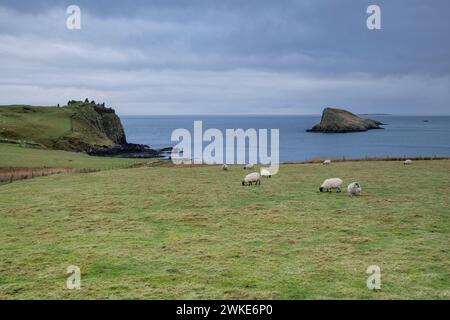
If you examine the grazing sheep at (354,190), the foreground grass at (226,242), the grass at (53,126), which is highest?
the grass at (53,126)

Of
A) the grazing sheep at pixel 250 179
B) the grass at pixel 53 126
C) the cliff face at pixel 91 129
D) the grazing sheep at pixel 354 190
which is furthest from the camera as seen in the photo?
the cliff face at pixel 91 129

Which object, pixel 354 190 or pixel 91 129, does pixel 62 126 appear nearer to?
pixel 91 129

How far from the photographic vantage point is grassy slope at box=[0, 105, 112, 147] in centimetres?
11788

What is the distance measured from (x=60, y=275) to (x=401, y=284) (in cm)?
980

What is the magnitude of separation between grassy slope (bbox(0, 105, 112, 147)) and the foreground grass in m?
97.8

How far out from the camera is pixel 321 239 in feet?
53.9

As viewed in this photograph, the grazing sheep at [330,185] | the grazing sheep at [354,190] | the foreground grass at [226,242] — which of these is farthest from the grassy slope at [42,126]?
the grazing sheep at [354,190]

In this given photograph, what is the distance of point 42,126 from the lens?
132625 mm

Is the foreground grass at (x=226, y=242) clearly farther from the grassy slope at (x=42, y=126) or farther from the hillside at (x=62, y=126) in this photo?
the grassy slope at (x=42, y=126)

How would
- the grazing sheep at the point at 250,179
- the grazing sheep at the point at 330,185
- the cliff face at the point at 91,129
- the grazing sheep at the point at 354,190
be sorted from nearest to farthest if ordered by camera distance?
the grazing sheep at the point at 354,190 → the grazing sheep at the point at 330,185 → the grazing sheep at the point at 250,179 → the cliff face at the point at 91,129

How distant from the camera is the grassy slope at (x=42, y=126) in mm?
117875

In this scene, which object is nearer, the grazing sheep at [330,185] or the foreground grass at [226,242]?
the foreground grass at [226,242]
